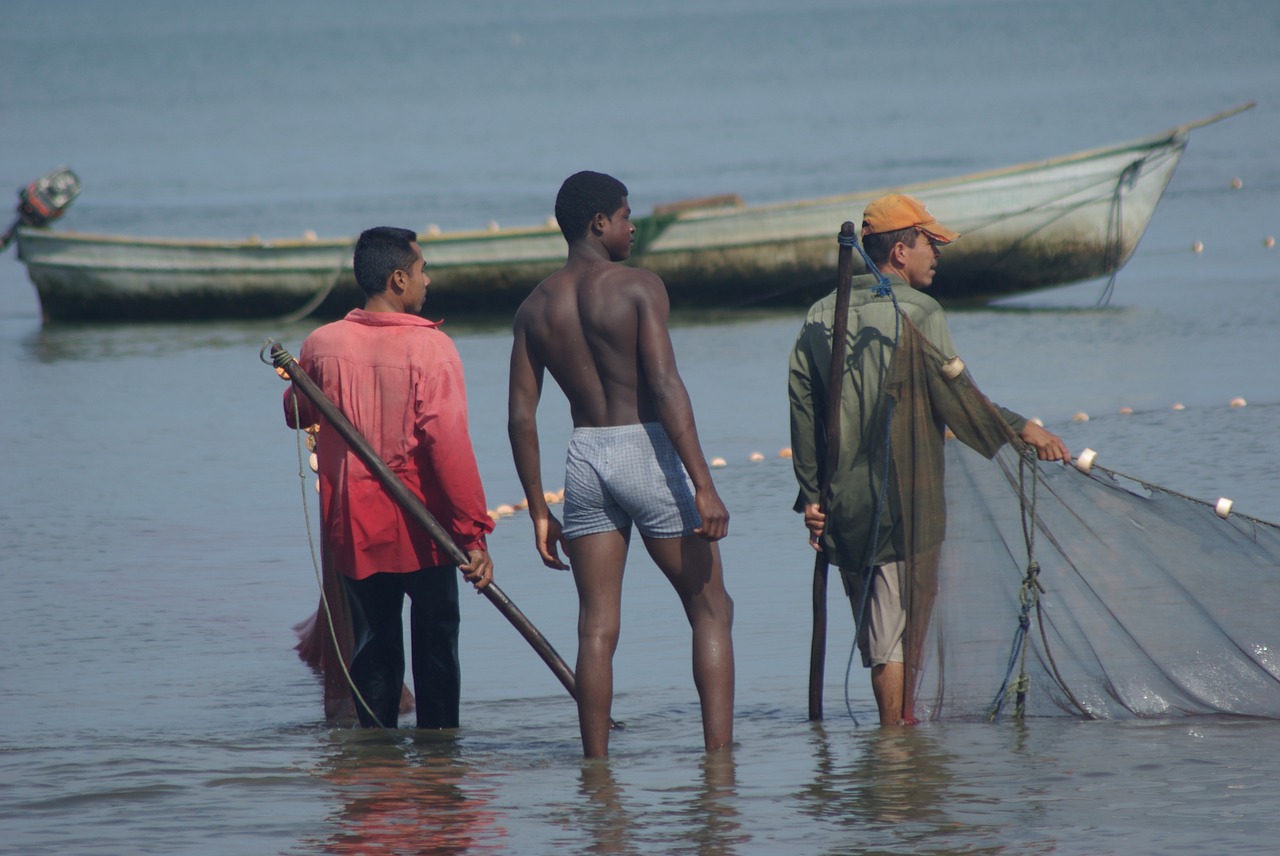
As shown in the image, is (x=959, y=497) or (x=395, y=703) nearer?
(x=959, y=497)

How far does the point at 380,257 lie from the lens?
5449 mm

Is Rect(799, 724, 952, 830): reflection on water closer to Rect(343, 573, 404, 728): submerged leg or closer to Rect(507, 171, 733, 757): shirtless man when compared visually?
Rect(507, 171, 733, 757): shirtless man

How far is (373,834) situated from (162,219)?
27111 mm

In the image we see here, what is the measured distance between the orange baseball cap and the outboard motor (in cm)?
1623

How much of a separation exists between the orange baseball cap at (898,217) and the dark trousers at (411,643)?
1602mm

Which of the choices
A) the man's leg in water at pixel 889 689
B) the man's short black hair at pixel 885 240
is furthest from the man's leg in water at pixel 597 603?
the man's short black hair at pixel 885 240

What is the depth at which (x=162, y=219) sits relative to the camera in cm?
3061

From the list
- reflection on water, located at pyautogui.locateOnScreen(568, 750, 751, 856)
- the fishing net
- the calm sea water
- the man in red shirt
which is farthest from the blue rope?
the man in red shirt

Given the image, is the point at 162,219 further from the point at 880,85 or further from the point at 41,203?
the point at 880,85

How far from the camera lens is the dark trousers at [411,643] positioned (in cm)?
557

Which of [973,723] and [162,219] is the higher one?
[162,219]

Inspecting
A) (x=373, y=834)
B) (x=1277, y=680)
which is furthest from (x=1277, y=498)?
(x=373, y=834)

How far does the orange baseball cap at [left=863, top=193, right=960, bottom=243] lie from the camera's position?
5301 mm

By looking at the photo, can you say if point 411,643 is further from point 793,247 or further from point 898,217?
point 793,247
